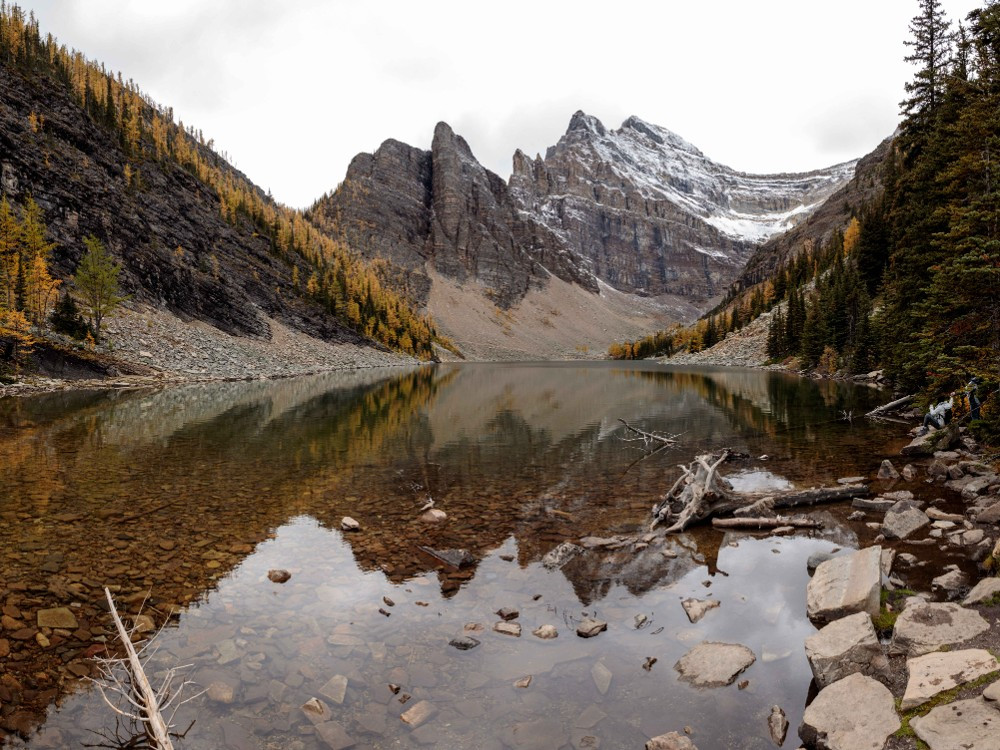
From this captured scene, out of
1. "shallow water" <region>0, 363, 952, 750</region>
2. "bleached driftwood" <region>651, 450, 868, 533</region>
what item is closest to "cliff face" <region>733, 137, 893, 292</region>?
"bleached driftwood" <region>651, 450, 868, 533</region>

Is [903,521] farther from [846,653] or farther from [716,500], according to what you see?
[846,653]

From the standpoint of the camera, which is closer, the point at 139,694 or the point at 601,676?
the point at 139,694

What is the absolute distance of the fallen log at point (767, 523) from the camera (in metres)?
13.1

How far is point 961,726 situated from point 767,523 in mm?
8629

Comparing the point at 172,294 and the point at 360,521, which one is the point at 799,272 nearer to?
the point at 172,294

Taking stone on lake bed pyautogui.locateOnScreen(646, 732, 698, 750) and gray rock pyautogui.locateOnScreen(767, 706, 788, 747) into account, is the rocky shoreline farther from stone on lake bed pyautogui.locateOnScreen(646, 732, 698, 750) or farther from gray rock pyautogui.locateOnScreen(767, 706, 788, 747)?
gray rock pyautogui.locateOnScreen(767, 706, 788, 747)

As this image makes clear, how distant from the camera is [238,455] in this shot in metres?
22.6

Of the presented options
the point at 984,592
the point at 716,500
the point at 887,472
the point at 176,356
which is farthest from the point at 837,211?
the point at 984,592

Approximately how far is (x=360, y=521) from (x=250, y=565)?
3451 mm

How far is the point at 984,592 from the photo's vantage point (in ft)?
24.7

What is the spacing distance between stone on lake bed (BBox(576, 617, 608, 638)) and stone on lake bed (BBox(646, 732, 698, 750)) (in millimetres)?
2544

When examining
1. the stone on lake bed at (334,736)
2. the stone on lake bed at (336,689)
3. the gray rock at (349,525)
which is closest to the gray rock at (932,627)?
the stone on lake bed at (334,736)

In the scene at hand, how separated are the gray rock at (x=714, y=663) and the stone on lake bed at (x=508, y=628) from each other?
245 centimetres

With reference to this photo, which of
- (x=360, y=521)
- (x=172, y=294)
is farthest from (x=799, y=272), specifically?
(x=360, y=521)
